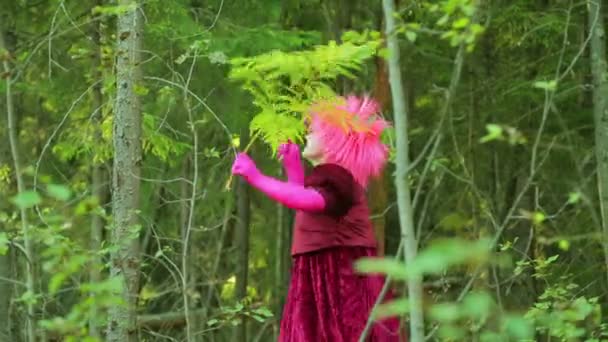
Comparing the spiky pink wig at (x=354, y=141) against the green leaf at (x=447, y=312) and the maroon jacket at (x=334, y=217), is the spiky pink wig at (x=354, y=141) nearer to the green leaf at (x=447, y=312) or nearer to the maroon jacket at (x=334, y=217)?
the maroon jacket at (x=334, y=217)

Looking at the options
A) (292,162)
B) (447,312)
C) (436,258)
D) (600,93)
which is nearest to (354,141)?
(292,162)

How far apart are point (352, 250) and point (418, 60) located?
4106 millimetres

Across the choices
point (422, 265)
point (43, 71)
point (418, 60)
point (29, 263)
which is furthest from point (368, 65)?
point (422, 265)

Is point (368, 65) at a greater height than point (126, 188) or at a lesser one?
greater

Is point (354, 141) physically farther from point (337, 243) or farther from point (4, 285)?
point (4, 285)

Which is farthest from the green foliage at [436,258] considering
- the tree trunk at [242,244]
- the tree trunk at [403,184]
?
the tree trunk at [242,244]

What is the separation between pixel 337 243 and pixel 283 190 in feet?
1.52

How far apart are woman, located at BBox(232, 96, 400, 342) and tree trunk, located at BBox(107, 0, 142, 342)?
31.3 inches

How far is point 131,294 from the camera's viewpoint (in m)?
5.23

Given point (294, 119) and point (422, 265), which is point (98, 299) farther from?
point (294, 119)

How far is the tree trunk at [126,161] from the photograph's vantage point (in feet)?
17.4

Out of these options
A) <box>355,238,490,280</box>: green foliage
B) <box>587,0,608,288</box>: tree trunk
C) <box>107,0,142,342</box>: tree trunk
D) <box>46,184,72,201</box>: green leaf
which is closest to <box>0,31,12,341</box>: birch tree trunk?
<box>107,0,142,342</box>: tree trunk

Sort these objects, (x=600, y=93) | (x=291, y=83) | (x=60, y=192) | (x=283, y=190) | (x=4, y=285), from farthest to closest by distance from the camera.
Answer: (x=4, y=285) < (x=600, y=93) < (x=291, y=83) < (x=283, y=190) < (x=60, y=192)

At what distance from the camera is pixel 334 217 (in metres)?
5.38
